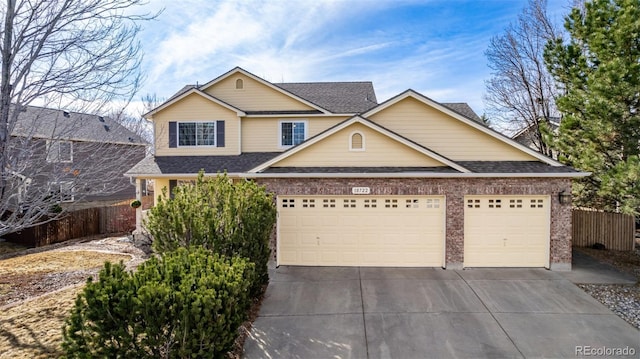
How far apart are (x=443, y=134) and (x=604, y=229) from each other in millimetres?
7809

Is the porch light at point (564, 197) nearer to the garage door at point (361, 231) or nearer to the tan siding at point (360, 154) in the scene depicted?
the garage door at point (361, 231)

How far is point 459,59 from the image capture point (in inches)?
640

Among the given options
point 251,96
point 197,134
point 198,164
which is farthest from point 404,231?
point 197,134

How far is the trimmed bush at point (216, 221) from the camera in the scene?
22.3ft

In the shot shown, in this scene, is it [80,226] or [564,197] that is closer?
[564,197]

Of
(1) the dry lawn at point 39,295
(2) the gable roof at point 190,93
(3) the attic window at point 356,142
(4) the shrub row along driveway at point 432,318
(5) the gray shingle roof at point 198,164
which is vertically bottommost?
(4) the shrub row along driveway at point 432,318

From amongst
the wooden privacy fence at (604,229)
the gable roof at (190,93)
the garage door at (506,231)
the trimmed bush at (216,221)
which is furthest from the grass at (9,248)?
the wooden privacy fence at (604,229)

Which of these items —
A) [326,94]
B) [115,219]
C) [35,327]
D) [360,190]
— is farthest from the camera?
[115,219]

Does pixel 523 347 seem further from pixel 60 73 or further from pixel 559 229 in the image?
pixel 60 73

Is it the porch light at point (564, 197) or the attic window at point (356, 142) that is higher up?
the attic window at point (356, 142)

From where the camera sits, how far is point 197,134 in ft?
48.4

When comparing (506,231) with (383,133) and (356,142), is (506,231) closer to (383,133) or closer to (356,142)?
(383,133)

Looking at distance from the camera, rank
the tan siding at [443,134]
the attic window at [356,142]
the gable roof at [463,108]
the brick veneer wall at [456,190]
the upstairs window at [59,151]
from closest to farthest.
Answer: the upstairs window at [59,151] → the brick veneer wall at [456,190] → the attic window at [356,142] → the tan siding at [443,134] → the gable roof at [463,108]

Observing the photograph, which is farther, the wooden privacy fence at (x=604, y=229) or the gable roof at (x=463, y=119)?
the wooden privacy fence at (x=604, y=229)
